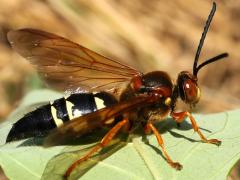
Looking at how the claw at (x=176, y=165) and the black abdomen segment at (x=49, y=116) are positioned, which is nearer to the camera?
the claw at (x=176, y=165)

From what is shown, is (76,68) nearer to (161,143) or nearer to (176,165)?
(161,143)

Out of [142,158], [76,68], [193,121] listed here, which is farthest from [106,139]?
[76,68]

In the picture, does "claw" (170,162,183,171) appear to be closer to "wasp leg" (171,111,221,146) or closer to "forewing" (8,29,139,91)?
"wasp leg" (171,111,221,146)

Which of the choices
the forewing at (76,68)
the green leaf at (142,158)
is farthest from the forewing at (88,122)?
the forewing at (76,68)

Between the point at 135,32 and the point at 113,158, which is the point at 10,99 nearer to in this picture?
the point at 135,32

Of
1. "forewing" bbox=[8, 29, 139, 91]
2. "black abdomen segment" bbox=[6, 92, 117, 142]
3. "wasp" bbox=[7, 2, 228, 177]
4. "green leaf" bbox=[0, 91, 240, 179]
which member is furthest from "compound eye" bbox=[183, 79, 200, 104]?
"black abdomen segment" bbox=[6, 92, 117, 142]

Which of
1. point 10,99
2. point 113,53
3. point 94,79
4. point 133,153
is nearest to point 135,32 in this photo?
point 113,53

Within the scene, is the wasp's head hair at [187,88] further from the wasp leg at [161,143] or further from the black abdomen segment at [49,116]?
the black abdomen segment at [49,116]
